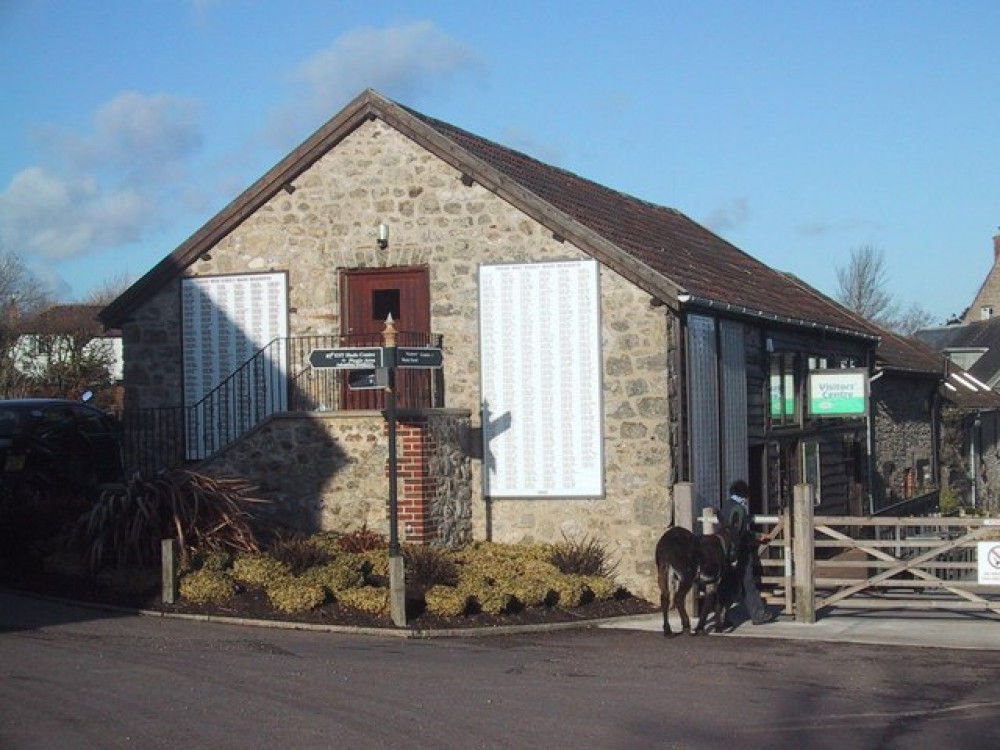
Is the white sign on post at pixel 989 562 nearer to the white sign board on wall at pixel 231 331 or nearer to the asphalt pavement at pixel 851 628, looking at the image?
the asphalt pavement at pixel 851 628

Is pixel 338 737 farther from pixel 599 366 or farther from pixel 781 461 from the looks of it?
pixel 781 461

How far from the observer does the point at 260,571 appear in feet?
52.2

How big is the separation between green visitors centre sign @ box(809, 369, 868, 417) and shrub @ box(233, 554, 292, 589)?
11.5 m

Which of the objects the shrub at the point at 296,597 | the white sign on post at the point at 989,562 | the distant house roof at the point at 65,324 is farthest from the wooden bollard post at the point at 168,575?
the distant house roof at the point at 65,324

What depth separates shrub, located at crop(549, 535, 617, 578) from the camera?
17.7m

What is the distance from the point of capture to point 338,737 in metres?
9.32

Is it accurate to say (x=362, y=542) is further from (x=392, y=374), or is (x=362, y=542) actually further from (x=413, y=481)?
(x=392, y=374)

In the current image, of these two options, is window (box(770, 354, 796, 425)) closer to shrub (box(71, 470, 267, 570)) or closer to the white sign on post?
the white sign on post

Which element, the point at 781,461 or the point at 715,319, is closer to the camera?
the point at 715,319

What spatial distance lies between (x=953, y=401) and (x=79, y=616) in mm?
29601

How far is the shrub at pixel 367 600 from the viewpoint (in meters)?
15.4

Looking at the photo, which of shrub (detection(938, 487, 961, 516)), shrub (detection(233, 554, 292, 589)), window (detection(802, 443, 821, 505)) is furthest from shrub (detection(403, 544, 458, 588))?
shrub (detection(938, 487, 961, 516))

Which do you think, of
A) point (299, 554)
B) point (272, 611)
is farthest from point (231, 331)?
point (272, 611)

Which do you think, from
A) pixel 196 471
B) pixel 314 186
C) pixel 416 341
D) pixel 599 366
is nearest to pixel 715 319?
pixel 599 366
